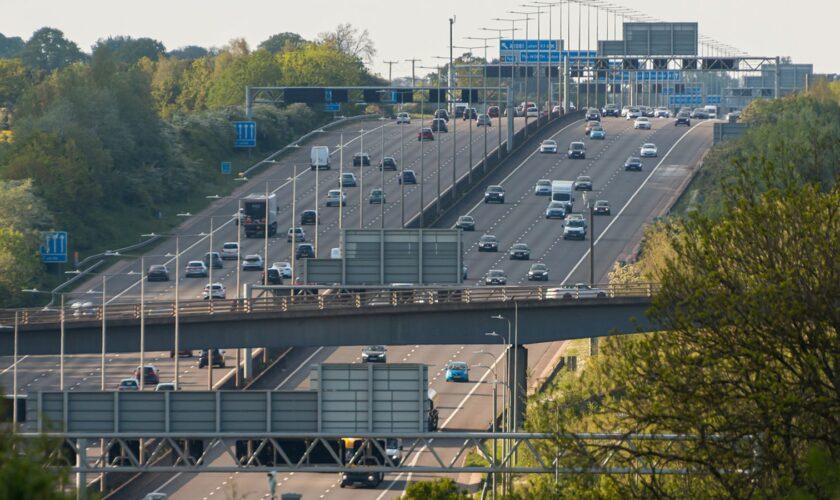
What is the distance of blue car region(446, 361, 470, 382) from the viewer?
105m

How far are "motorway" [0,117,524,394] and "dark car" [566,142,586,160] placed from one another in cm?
772

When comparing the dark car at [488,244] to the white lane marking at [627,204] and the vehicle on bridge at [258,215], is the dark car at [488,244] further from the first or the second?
the vehicle on bridge at [258,215]

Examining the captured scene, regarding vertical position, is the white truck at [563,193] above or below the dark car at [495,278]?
above

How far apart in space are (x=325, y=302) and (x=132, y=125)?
310 ft

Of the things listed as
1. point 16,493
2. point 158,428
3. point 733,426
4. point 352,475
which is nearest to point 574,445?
point 733,426

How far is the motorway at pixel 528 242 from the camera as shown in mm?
83188

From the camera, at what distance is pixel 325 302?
294 feet

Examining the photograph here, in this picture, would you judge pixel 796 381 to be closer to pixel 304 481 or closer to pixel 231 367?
pixel 304 481

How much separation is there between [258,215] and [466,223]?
16.2 m

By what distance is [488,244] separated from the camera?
137125 millimetres

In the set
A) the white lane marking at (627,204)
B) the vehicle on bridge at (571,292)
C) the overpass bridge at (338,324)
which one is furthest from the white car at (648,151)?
the overpass bridge at (338,324)

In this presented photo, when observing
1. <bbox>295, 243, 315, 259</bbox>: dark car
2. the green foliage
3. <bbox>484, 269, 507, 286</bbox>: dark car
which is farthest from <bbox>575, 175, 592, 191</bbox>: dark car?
the green foliage

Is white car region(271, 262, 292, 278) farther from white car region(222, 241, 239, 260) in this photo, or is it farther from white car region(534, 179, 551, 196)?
white car region(534, 179, 551, 196)

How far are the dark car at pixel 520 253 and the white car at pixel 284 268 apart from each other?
16711 mm
